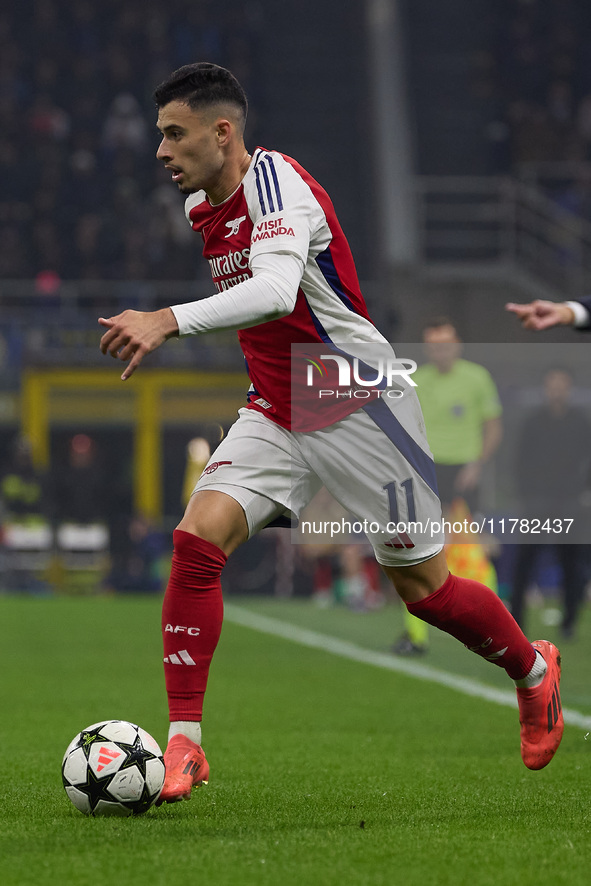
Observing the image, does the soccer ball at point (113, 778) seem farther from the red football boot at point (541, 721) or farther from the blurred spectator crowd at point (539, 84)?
the blurred spectator crowd at point (539, 84)

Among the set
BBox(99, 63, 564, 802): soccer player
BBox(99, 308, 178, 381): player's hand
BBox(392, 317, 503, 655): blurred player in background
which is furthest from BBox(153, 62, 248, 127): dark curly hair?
BBox(392, 317, 503, 655): blurred player in background

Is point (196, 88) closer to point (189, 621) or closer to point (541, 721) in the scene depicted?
point (189, 621)

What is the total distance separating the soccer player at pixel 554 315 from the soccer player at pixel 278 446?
2.13 feet

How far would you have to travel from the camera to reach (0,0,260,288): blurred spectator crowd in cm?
2009

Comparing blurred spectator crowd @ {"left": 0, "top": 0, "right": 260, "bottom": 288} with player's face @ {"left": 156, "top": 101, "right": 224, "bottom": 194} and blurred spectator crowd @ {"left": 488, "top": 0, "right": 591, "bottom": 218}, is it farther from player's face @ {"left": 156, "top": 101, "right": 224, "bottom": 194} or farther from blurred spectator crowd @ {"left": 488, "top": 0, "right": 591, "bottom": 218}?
player's face @ {"left": 156, "top": 101, "right": 224, "bottom": 194}

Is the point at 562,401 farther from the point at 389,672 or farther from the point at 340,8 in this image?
the point at 340,8

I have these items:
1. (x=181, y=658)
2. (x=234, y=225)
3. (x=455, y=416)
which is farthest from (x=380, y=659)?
(x=234, y=225)

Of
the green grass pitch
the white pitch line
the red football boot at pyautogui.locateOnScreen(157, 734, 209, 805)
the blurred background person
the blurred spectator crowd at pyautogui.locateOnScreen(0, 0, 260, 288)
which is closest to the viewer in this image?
the green grass pitch

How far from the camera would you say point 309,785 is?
4480 millimetres

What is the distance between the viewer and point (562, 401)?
1032 centimetres

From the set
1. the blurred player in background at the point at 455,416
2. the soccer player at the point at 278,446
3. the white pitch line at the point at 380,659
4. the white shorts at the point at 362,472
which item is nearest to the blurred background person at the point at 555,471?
the blurred player in background at the point at 455,416

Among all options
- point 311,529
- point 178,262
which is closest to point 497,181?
point 178,262

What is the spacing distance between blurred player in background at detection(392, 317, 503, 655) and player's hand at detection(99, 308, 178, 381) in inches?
206

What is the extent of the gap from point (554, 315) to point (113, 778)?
172cm
